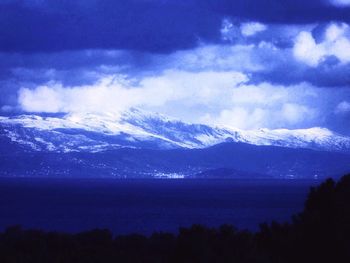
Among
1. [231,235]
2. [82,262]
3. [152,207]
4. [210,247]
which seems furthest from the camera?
[152,207]

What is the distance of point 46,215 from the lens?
135500 millimetres

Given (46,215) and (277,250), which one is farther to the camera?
(46,215)

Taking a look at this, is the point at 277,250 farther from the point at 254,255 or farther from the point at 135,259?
the point at 135,259

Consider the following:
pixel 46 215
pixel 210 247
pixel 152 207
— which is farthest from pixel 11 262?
pixel 152 207

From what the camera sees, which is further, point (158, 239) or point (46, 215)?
point (46, 215)

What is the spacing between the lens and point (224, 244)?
36.5m

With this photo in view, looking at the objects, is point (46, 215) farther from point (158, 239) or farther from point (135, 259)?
point (135, 259)

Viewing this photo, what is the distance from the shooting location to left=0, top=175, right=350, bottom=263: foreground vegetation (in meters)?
34.5

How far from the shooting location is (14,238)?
47.2 meters

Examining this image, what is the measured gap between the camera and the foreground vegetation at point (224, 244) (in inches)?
1358

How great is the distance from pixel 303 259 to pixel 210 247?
6.95 meters

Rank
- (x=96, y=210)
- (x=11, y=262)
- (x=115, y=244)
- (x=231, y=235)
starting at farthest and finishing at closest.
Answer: (x=96, y=210) → (x=115, y=244) → (x=231, y=235) → (x=11, y=262)

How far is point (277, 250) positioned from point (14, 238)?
17119mm

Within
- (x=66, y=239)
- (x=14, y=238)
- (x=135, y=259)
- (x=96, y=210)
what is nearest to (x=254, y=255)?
(x=135, y=259)
